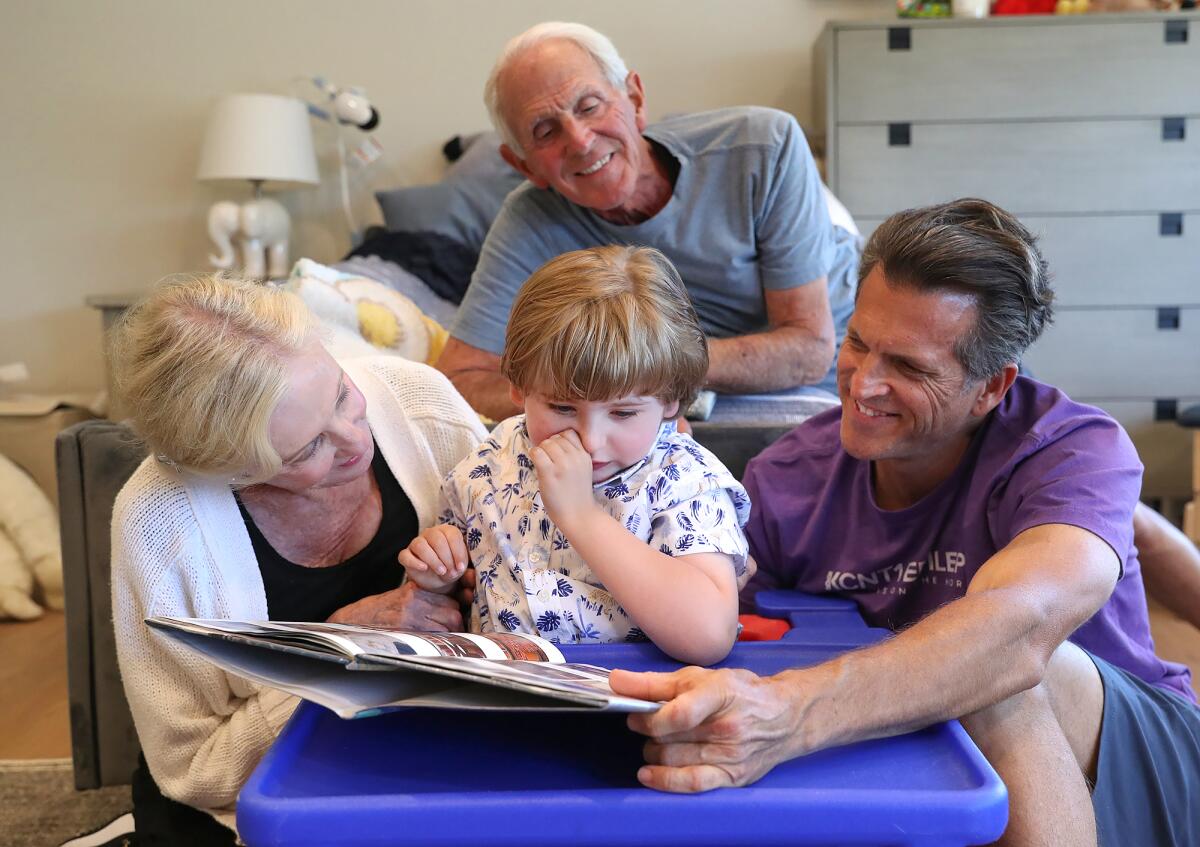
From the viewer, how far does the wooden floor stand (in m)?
2.12

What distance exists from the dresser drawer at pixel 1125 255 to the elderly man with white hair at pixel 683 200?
1.40 meters

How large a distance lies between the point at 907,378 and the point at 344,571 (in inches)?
27.3

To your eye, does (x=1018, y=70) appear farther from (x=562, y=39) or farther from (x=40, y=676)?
(x=40, y=676)

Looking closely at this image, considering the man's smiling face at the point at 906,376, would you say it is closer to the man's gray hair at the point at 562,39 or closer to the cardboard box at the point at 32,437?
the man's gray hair at the point at 562,39

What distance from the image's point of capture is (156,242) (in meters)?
3.86

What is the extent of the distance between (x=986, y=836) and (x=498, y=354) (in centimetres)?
150

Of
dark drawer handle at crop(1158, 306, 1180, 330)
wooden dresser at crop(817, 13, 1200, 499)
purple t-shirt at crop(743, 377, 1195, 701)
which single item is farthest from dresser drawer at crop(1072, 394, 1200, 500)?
purple t-shirt at crop(743, 377, 1195, 701)

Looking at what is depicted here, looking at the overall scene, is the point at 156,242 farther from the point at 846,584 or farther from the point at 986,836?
the point at 986,836

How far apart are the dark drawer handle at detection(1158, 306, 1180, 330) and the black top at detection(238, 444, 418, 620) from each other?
2.77m

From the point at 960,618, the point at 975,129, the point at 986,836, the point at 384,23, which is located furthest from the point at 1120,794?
the point at 384,23

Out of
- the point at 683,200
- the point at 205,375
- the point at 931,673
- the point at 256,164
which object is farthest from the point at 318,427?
the point at 256,164

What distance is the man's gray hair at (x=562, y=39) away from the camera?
1.89 metres

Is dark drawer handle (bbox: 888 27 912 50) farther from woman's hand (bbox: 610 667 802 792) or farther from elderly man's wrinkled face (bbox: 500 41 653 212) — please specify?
woman's hand (bbox: 610 667 802 792)

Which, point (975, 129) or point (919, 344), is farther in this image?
point (975, 129)
